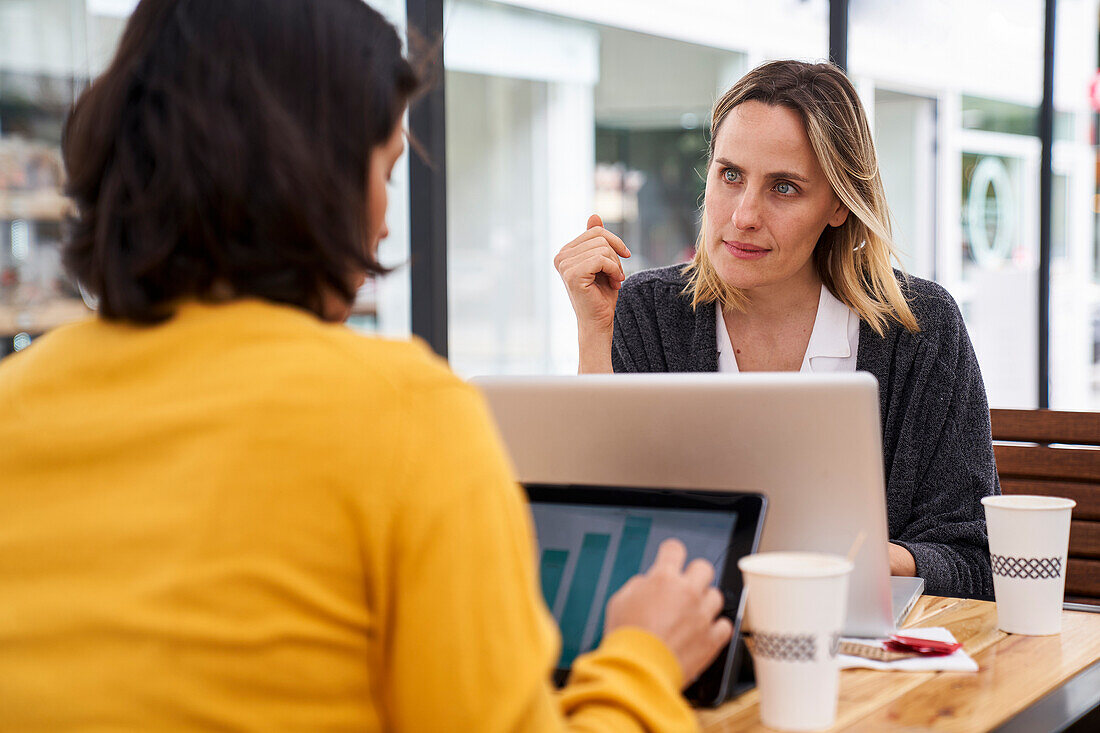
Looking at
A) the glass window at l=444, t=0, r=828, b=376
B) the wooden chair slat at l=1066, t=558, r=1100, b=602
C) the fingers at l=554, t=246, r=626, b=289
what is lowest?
the wooden chair slat at l=1066, t=558, r=1100, b=602

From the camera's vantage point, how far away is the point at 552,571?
105cm

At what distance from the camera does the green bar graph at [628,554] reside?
3.34 feet

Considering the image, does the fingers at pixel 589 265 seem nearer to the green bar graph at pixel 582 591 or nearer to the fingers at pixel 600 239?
the fingers at pixel 600 239

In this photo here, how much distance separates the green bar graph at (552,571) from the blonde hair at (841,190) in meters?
0.93

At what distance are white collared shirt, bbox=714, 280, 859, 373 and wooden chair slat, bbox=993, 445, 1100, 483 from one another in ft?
1.32

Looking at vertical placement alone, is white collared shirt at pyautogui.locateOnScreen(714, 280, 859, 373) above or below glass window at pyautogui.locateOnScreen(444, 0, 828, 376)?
Answer: below

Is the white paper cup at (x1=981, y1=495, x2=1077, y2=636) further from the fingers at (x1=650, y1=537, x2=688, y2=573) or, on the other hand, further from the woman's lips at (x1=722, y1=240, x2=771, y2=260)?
the woman's lips at (x1=722, y1=240, x2=771, y2=260)

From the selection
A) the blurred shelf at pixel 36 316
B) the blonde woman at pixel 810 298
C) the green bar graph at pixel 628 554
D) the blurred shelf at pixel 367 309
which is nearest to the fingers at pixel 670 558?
the green bar graph at pixel 628 554

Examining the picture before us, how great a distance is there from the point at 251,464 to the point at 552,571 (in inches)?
17.7

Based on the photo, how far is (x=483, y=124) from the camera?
3.26 metres

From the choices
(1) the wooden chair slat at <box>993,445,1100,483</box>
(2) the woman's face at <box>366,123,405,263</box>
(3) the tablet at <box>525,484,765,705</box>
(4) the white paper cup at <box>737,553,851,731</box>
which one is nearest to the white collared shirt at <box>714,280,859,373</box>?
(1) the wooden chair slat at <box>993,445,1100,483</box>

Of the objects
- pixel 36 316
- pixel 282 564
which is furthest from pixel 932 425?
pixel 36 316

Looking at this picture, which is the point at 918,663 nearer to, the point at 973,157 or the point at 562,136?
the point at 562,136

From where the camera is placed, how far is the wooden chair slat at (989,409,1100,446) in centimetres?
210
